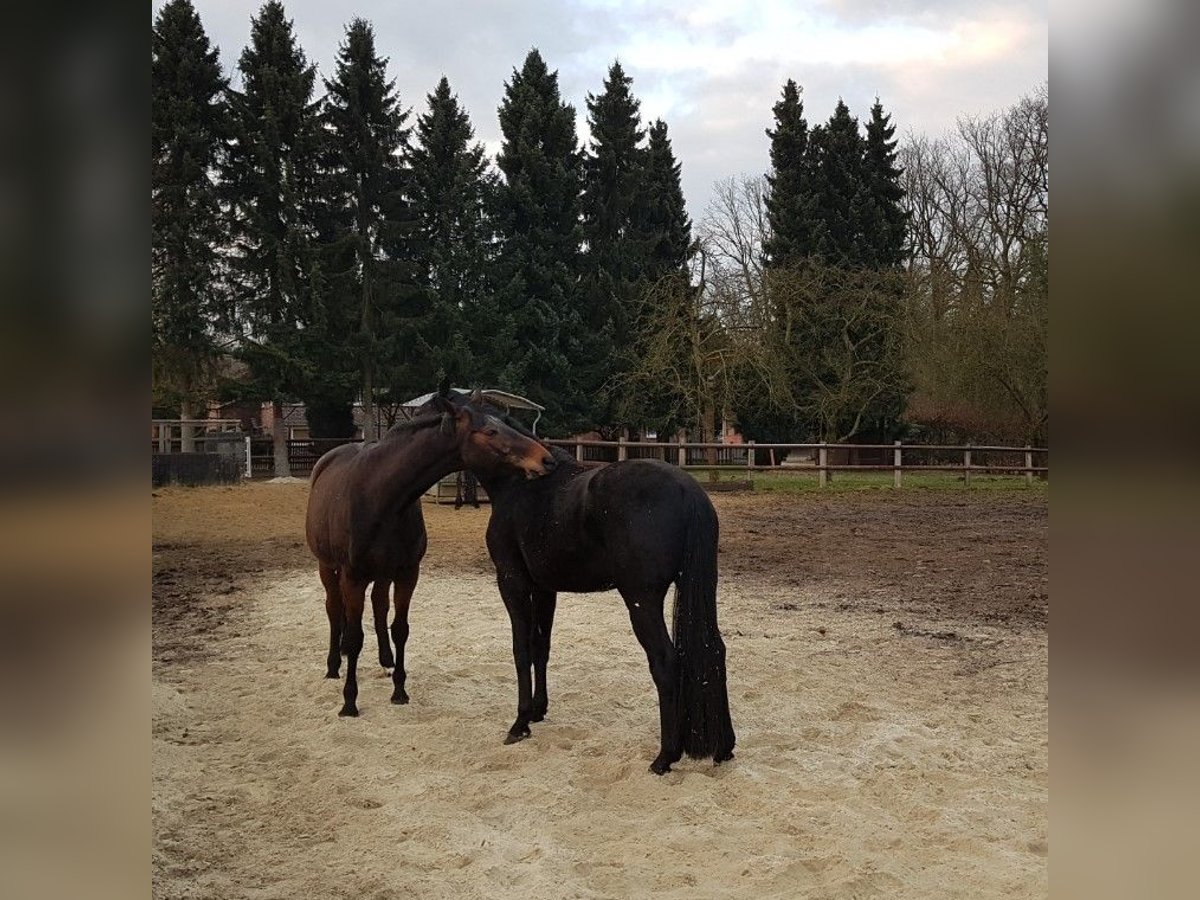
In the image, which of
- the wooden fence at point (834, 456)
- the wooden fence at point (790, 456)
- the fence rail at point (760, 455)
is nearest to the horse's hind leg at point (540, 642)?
the wooden fence at point (834, 456)

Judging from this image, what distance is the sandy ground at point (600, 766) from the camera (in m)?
2.58

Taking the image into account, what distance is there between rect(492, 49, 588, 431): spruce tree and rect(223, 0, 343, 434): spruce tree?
525 cm

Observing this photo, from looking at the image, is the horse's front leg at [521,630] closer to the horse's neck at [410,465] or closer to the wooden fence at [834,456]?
the horse's neck at [410,465]

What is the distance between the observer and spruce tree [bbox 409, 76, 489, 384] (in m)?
23.4

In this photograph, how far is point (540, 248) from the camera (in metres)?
24.5

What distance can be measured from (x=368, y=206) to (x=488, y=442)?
22.9 metres

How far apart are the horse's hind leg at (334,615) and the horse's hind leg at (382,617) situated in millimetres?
222

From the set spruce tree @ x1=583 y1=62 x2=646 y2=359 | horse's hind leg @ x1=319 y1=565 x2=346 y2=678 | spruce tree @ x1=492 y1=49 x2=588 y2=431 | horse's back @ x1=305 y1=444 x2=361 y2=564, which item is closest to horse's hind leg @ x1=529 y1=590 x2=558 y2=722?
horse's back @ x1=305 y1=444 x2=361 y2=564

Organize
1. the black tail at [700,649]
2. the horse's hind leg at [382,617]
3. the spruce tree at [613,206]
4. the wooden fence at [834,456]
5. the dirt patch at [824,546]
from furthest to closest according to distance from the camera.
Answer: the spruce tree at [613,206] < the wooden fence at [834,456] < the dirt patch at [824,546] < the horse's hind leg at [382,617] < the black tail at [700,649]

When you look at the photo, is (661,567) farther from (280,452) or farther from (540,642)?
(280,452)
